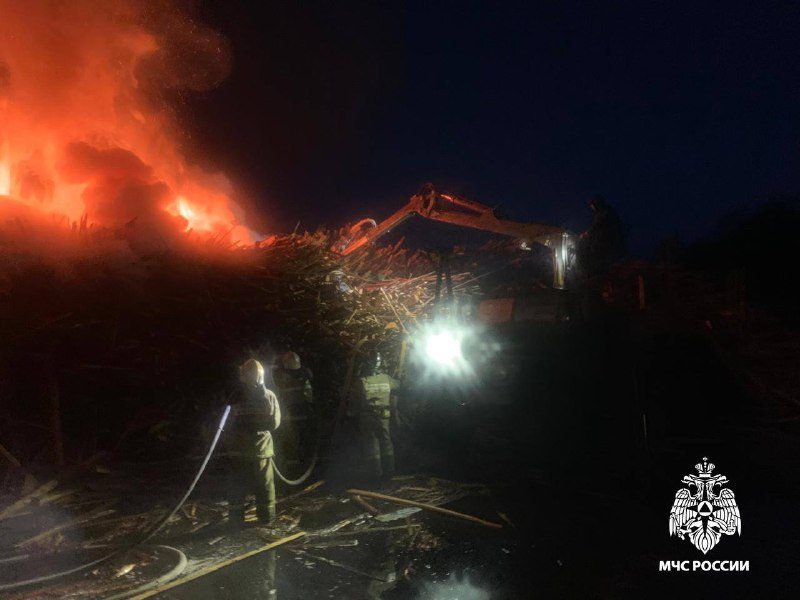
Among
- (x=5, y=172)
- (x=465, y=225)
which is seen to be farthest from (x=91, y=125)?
(x=465, y=225)

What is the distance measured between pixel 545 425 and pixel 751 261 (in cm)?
1367

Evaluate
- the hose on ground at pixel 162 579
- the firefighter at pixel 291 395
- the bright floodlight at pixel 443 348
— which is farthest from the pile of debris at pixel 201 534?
the bright floodlight at pixel 443 348

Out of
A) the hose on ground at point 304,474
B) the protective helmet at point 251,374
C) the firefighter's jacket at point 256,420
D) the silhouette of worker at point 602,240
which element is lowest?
the hose on ground at point 304,474

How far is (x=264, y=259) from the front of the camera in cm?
987

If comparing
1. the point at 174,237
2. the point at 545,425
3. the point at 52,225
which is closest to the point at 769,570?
the point at 545,425

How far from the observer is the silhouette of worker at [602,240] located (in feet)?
31.3

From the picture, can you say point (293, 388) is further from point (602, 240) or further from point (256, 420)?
point (602, 240)

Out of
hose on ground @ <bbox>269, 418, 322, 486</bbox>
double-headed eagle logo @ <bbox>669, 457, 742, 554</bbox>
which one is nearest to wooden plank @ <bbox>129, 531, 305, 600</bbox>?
hose on ground @ <bbox>269, 418, 322, 486</bbox>

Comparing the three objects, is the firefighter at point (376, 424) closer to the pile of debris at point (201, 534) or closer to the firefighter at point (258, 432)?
the pile of debris at point (201, 534)

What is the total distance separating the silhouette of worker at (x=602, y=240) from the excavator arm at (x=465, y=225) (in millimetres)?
343

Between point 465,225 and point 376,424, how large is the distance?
5147mm

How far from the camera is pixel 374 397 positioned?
8.19 meters

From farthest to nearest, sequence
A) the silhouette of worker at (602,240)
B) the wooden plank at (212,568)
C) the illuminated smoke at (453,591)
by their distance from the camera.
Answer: the silhouette of worker at (602,240) → the wooden plank at (212,568) → the illuminated smoke at (453,591)

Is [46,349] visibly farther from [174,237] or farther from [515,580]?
[515,580]
